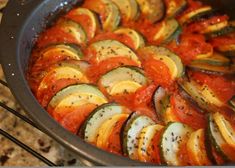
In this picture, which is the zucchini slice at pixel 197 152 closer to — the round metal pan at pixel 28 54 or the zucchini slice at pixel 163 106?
the zucchini slice at pixel 163 106

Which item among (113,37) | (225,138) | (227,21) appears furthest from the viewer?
(227,21)

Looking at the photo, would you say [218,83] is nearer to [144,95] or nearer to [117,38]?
[144,95]

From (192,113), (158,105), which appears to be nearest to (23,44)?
(158,105)

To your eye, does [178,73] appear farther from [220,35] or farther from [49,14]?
[49,14]

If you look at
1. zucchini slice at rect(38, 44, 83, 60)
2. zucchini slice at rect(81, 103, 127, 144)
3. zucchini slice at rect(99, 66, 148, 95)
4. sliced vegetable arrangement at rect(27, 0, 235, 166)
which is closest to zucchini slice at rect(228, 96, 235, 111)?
sliced vegetable arrangement at rect(27, 0, 235, 166)

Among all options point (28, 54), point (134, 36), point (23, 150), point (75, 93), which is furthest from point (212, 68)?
point (23, 150)

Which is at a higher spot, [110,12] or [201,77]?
[110,12]

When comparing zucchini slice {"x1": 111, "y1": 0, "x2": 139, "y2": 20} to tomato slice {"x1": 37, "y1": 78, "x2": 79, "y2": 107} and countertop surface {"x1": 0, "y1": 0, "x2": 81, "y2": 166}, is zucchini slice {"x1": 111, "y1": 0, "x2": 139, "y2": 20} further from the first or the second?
countertop surface {"x1": 0, "y1": 0, "x2": 81, "y2": 166}
